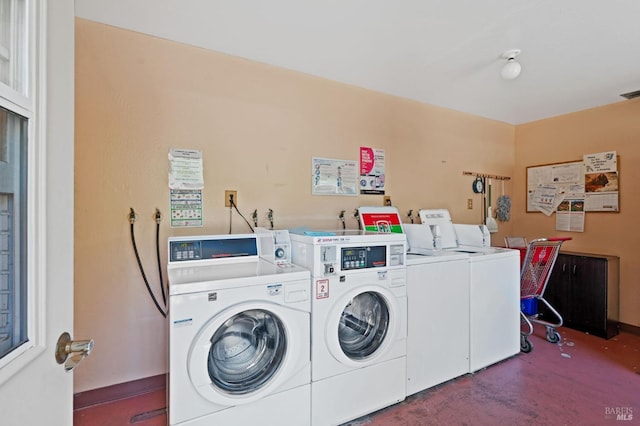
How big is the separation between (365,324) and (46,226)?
1.80 metres

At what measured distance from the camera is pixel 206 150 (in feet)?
7.41

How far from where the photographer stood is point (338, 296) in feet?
5.87

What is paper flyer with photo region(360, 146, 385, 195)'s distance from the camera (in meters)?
2.95

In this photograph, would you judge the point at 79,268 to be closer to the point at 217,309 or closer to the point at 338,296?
the point at 217,309

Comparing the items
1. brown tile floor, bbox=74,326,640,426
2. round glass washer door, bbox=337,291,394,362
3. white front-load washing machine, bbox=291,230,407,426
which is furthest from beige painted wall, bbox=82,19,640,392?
round glass washer door, bbox=337,291,394,362

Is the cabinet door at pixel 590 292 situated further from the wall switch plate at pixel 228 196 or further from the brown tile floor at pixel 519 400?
the wall switch plate at pixel 228 196

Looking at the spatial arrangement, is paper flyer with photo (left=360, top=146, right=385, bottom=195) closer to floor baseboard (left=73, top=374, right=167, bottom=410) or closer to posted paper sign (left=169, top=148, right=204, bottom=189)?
posted paper sign (left=169, top=148, right=204, bottom=189)

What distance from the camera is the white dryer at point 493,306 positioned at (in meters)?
2.37

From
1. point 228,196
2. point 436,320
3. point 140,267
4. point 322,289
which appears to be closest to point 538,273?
point 436,320

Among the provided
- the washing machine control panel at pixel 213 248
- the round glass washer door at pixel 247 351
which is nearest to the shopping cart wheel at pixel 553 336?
the round glass washer door at pixel 247 351

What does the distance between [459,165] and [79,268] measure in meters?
3.65

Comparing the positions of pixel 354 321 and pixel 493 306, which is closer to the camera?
pixel 354 321

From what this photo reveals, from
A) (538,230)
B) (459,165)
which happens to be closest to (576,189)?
(538,230)

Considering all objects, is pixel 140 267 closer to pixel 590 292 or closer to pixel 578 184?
pixel 590 292
